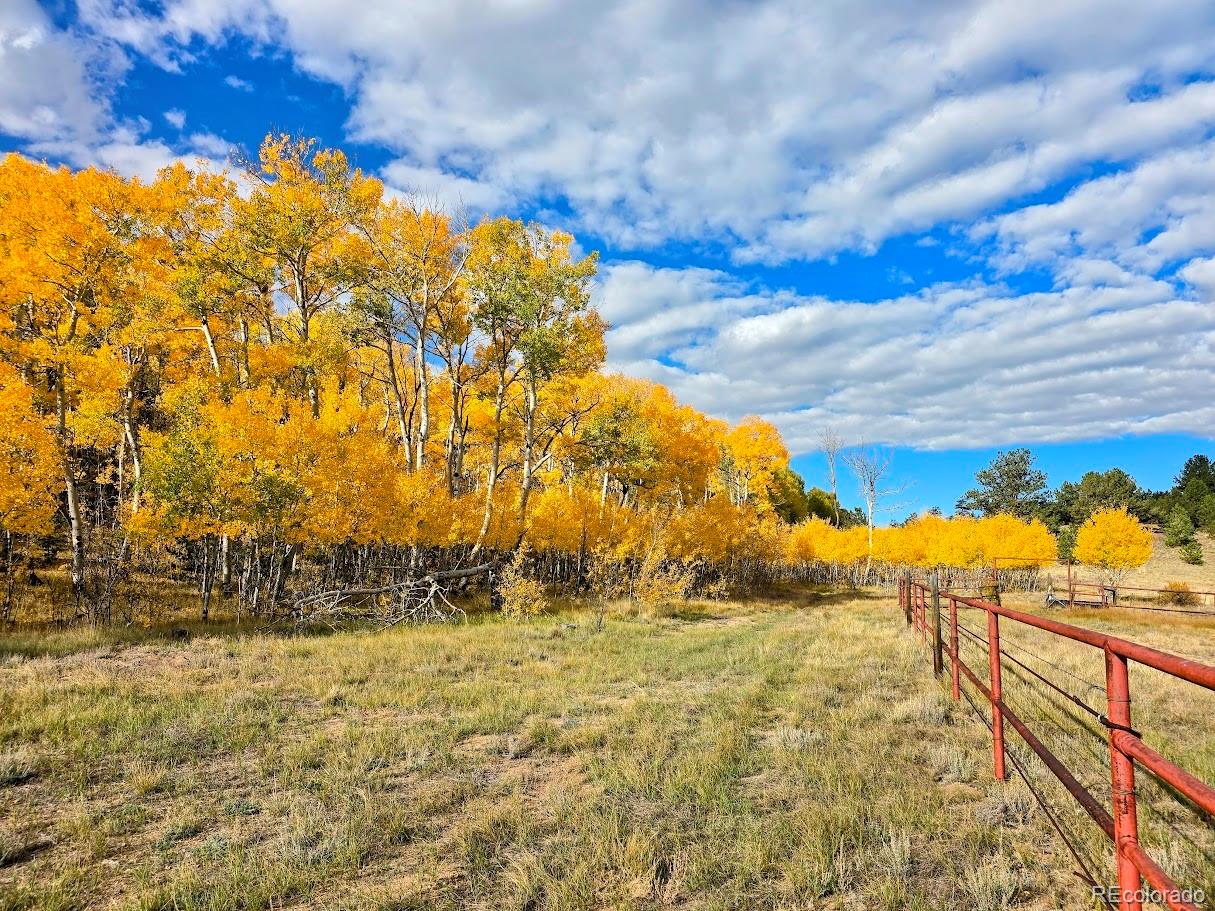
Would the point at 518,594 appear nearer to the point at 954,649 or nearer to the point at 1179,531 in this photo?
the point at 954,649

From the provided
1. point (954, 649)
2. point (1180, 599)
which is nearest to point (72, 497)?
point (954, 649)

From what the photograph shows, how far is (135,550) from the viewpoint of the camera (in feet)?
63.6

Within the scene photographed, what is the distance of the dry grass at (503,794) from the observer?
385cm

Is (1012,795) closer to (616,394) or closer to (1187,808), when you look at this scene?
(1187,808)

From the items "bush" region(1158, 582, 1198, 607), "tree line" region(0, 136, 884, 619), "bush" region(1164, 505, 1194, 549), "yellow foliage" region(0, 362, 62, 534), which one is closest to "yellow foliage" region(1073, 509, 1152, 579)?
"bush" region(1158, 582, 1198, 607)

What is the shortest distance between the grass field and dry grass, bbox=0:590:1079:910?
0.02m

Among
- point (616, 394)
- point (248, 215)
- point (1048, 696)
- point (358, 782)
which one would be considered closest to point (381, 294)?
point (248, 215)

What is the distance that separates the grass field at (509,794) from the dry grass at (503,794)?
0.02 m

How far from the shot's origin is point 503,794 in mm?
5543

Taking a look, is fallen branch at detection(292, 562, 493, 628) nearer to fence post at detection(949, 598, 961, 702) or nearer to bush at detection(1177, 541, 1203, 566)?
fence post at detection(949, 598, 961, 702)

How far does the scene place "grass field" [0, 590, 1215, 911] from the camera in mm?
3846

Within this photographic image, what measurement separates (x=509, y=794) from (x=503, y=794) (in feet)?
0.19

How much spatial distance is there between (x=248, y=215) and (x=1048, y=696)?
23704 mm

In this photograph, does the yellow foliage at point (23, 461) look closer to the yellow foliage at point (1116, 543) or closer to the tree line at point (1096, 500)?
the yellow foliage at point (1116, 543)
